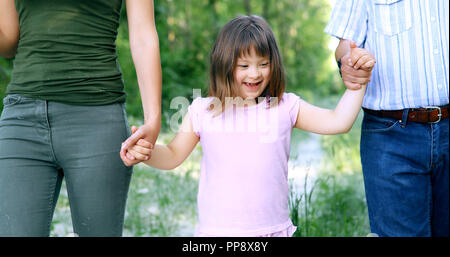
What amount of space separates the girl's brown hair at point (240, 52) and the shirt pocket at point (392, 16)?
17.3 inches

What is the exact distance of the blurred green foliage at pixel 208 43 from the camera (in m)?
7.59

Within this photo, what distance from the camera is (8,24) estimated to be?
186 centimetres

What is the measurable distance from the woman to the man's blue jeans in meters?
0.95

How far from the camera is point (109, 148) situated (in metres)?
1.80

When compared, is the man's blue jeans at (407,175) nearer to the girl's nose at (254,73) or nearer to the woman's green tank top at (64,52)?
the girl's nose at (254,73)

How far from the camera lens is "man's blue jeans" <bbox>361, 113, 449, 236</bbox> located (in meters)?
2.03

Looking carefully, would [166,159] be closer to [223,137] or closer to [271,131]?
[223,137]

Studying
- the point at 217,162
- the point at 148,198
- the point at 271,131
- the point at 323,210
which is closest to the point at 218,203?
the point at 217,162

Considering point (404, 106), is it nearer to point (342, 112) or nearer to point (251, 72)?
point (342, 112)

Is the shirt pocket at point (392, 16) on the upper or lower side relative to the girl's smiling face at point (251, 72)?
upper

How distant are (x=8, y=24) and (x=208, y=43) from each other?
8.38 m

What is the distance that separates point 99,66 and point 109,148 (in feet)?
0.96

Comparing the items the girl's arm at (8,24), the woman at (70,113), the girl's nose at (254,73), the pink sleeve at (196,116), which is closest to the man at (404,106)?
the girl's nose at (254,73)

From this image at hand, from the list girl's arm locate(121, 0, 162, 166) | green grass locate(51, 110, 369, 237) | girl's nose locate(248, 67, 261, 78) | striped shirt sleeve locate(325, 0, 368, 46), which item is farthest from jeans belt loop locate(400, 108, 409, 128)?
green grass locate(51, 110, 369, 237)
